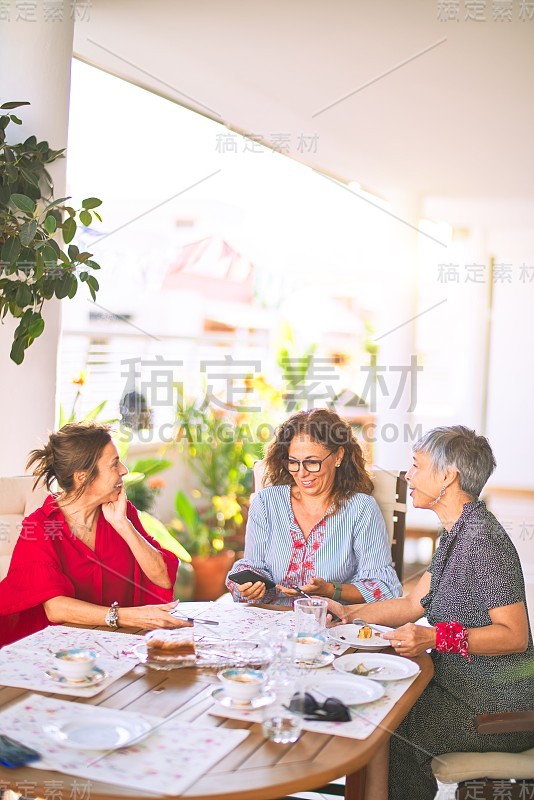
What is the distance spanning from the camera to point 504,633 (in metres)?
1.95

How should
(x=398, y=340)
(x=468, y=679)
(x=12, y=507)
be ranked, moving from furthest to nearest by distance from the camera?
1. (x=398, y=340)
2. (x=12, y=507)
3. (x=468, y=679)

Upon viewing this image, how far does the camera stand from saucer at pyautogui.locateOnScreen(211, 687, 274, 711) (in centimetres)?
157

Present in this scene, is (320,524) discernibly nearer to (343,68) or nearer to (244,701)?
(244,701)

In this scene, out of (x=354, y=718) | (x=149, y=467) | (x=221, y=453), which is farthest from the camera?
(x=221, y=453)

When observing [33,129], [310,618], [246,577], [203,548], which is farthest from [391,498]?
[203,548]

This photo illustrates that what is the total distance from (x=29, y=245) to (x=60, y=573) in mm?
1011

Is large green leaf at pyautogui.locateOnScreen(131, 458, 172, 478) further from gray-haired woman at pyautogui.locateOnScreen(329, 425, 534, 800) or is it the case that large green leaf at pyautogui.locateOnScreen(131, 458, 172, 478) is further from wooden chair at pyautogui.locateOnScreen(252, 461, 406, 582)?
gray-haired woman at pyautogui.locateOnScreen(329, 425, 534, 800)

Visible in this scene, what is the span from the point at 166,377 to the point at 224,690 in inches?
158

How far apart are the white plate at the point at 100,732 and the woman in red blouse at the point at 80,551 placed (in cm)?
61

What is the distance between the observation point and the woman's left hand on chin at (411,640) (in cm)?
192

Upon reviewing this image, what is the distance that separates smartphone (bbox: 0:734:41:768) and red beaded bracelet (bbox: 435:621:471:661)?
0.94m

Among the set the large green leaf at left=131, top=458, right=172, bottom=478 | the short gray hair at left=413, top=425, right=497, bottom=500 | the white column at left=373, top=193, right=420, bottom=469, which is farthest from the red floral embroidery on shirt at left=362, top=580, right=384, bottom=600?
the white column at left=373, top=193, right=420, bottom=469

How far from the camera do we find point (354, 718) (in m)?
1.54

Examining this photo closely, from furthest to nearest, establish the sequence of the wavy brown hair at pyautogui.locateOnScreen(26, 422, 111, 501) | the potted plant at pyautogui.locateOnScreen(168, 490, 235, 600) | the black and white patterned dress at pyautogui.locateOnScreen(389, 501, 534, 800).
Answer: the potted plant at pyautogui.locateOnScreen(168, 490, 235, 600) → the wavy brown hair at pyautogui.locateOnScreen(26, 422, 111, 501) → the black and white patterned dress at pyautogui.locateOnScreen(389, 501, 534, 800)
